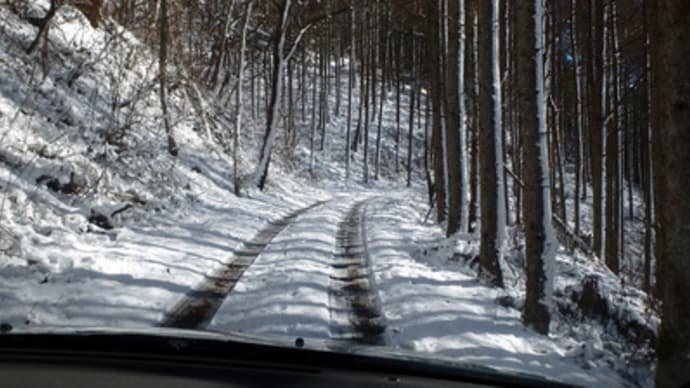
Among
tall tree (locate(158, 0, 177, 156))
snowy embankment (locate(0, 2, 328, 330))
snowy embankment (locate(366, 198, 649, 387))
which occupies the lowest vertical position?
snowy embankment (locate(366, 198, 649, 387))

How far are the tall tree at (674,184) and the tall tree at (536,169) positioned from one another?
2.44m

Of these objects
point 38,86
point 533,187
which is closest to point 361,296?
point 533,187

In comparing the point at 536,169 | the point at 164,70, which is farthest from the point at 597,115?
the point at 164,70

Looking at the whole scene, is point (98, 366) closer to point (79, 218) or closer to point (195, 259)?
point (195, 259)

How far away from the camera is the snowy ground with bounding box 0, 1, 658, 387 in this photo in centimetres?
661

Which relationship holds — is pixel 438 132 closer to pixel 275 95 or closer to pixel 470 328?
pixel 275 95

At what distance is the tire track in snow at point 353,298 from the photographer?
6.60 metres

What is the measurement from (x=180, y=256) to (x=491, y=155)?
19.5 feet

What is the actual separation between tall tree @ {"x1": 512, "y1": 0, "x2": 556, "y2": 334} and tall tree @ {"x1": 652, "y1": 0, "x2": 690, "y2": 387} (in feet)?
8.00

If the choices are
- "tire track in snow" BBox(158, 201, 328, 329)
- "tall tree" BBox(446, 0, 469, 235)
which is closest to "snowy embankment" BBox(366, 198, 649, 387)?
"tire track in snow" BBox(158, 201, 328, 329)

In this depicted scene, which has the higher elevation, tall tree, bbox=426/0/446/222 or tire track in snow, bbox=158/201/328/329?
tall tree, bbox=426/0/446/222

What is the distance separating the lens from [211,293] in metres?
8.09

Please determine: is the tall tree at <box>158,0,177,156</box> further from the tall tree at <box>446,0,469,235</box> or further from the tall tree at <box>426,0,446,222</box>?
the tall tree at <box>446,0,469,235</box>

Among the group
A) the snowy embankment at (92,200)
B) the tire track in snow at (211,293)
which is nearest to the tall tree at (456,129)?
the tire track in snow at (211,293)
